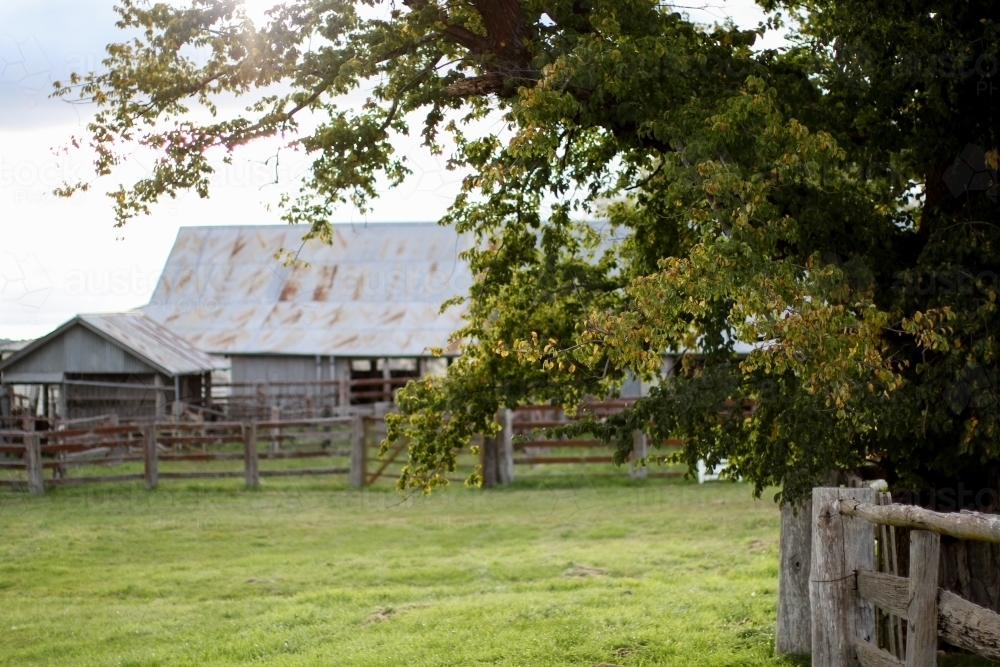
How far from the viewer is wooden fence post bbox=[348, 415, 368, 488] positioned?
20.0m

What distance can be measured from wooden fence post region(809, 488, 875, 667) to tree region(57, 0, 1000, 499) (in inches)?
27.9

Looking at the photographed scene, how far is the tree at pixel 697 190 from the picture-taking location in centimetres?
697

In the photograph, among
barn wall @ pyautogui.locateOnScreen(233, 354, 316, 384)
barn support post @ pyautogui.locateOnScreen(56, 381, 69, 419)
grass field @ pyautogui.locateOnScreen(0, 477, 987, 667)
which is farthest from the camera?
barn wall @ pyautogui.locateOnScreen(233, 354, 316, 384)

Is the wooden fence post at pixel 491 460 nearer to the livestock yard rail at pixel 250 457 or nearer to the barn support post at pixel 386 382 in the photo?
the livestock yard rail at pixel 250 457

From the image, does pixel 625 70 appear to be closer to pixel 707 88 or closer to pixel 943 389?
pixel 707 88

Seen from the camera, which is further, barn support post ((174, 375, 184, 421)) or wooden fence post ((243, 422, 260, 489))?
barn support post ((174, 375, 184, 421))

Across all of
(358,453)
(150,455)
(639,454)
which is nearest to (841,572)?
(639,454)

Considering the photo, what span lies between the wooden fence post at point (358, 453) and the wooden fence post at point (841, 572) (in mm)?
13947

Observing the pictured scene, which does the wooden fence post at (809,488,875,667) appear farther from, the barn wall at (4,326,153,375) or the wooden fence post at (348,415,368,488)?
the barn wall at (4,326,153,375)

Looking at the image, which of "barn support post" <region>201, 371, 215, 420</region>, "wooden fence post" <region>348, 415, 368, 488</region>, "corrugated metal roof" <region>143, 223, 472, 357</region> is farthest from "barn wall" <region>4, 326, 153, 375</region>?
"wooden fence post" <region>348, 415, 368, 488</region>

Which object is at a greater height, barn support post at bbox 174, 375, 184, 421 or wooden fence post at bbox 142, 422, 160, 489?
barn support post at bbox 174, 375, 184, 421

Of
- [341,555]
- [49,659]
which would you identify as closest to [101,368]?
[341,555]

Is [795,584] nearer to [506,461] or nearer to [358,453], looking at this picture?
[506,461]

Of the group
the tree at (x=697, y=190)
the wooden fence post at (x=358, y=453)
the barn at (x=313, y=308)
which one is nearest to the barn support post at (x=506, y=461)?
the wooden fence post at (x=358, y=453)
